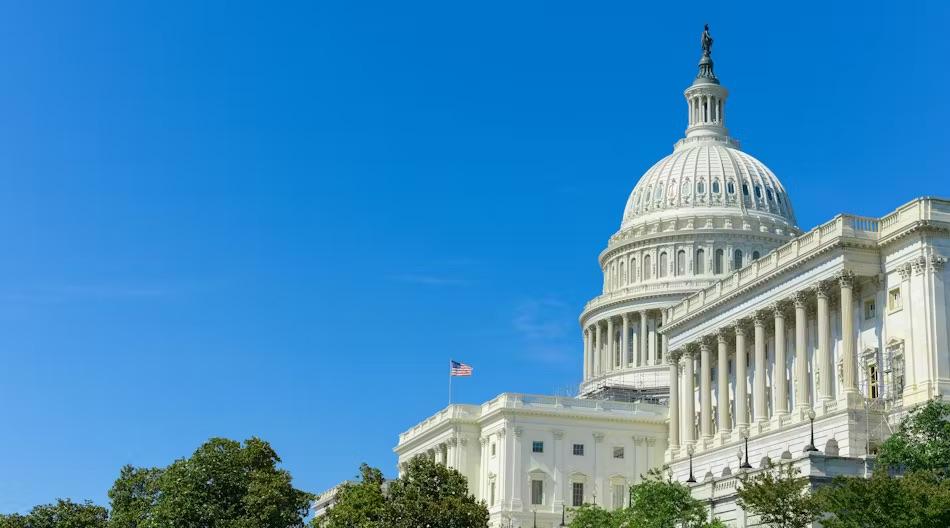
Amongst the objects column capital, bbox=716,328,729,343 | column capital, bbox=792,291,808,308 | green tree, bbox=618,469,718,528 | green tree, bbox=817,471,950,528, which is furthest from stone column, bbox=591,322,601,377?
green tree, bbox=817,471,950,528

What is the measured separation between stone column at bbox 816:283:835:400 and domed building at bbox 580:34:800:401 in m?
55.0

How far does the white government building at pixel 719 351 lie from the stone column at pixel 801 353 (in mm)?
148

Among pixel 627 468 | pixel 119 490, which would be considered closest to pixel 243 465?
pixel 119 490

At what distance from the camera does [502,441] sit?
132 metres

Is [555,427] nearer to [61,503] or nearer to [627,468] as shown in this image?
[627,468]

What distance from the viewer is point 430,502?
283ft

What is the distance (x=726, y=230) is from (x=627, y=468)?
4032cm

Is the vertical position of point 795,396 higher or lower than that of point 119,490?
higher

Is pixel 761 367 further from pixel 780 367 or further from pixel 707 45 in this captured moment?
pixel 707 45

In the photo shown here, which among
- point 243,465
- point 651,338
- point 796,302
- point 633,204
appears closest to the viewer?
point 243,465

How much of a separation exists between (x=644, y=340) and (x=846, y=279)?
66.0m

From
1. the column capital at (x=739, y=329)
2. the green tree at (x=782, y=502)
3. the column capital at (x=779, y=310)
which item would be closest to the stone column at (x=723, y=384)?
the column capital at (x=739, y=329)

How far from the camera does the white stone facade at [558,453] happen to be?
130125 mm

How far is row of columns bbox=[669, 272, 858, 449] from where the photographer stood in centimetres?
9869
